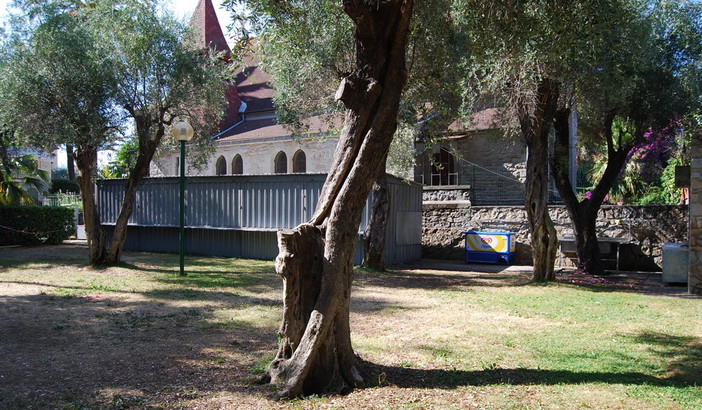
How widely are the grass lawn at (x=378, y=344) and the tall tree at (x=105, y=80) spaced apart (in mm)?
3202

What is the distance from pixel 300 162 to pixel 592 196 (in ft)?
48.7

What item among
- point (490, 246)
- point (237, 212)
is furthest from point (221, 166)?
point (490, 246)

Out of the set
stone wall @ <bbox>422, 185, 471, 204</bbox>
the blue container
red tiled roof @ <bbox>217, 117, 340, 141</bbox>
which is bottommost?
the blue container

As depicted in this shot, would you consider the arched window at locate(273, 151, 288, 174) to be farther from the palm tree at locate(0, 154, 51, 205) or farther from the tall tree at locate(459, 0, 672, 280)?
the tall tree at locate(459, 0, 672, 280)

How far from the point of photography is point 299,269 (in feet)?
16.2

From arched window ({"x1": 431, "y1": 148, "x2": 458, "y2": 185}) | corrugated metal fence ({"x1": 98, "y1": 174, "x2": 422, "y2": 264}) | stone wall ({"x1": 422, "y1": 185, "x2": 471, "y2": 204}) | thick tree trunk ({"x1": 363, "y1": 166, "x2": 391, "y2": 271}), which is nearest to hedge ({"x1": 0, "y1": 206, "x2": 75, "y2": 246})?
corrugated metal fence ({"x1": 98, "y1": 174, "x2": 422, "y2": 264})

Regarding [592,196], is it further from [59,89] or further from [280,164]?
[280,164]

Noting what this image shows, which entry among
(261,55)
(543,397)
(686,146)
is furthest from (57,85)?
(686,146)

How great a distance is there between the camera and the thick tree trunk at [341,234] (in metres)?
4.84

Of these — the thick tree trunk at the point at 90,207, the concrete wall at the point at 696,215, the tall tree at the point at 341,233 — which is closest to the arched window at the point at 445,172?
the concrete wall at the point at 696,215

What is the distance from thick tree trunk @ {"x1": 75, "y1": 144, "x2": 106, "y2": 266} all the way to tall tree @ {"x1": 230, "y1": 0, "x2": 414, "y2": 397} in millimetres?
9888

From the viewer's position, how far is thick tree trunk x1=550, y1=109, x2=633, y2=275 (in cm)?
1455

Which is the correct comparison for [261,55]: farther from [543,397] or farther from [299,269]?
[543,397]

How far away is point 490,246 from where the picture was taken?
58.5 ft
